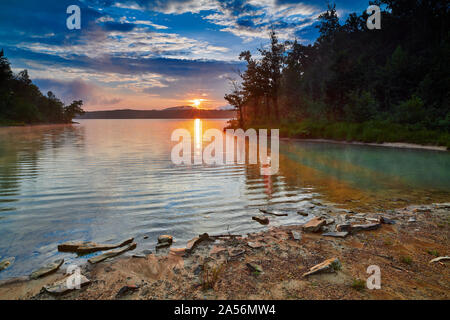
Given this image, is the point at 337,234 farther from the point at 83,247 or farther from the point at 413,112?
the point at 413,112

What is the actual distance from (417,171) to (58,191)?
17967 mm

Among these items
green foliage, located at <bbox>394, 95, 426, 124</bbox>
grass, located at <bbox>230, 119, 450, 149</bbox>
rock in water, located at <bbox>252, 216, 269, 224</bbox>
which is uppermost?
green foliage, located at <bbox>394, 95, 426, 124</bbox>

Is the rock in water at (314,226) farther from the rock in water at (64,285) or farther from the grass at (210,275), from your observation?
the rock in water at (64,285)

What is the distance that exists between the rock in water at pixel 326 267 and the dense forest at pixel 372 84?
84.8 feet

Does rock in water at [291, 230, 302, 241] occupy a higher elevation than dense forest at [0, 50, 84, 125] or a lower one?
lower

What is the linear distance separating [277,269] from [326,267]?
2.66 ft

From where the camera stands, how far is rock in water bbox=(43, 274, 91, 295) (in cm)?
376

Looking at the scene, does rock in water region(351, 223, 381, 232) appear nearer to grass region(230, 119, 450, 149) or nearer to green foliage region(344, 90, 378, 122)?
grass region(230, 119, 450, 149)

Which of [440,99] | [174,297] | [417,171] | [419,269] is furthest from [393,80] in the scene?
[174,297]

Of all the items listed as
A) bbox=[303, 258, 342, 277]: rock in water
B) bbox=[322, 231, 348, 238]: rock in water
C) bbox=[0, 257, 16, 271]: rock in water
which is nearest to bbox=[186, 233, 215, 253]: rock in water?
bbox=[303, 258, 342, 277]: rock in water

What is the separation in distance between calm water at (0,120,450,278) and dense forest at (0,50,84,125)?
95.2 metres

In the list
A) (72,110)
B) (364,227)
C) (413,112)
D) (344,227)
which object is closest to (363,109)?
(413,112)

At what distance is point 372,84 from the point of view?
43.0m
